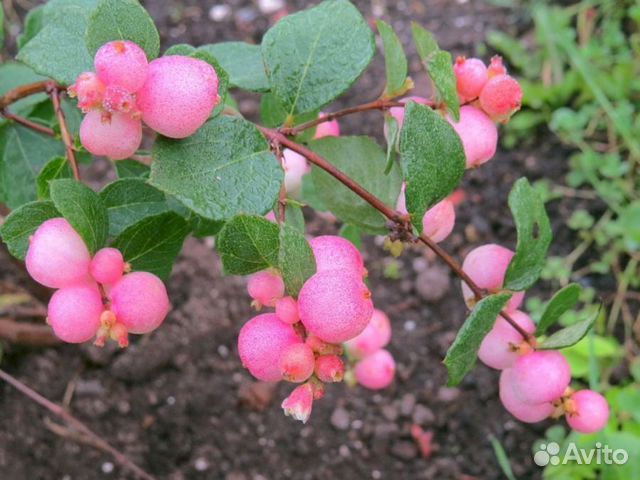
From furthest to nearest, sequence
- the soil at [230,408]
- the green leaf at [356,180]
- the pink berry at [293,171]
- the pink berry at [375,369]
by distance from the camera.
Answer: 1. the soil at [230,408]
2. the pink berry at [375,369]
3. the pink berry at [293,171]
4. the green leaf at [356,180]

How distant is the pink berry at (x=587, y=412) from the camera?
27.8 inches

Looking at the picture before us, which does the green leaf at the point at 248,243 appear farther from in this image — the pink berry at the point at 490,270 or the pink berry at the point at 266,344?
the pink berry at the point at 490,270

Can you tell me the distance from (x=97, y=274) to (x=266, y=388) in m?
0.89

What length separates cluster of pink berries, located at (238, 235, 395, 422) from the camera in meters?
0.52

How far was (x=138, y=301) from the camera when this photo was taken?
0.57 metres

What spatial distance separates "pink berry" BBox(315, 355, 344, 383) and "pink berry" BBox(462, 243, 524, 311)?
23 cm

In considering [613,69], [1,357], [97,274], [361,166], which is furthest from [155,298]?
[613,69]

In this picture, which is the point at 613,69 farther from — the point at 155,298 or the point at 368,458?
the point at 155,298

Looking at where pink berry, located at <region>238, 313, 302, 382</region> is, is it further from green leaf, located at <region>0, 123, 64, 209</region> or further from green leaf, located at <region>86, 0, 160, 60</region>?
green leaf, located at <region>0, 123, 64, 209</region>

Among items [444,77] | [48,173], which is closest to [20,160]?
[48,173]

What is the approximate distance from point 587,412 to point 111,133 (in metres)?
0.47

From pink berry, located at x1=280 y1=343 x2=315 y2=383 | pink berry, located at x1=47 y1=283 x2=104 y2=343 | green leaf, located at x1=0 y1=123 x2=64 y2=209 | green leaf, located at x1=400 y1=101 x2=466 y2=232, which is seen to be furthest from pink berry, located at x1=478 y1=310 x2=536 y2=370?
green leaf, located at x1=0 y1=123 x2=64 y2=209

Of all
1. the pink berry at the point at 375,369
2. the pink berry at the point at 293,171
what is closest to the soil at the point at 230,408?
the pink berry at the point at 375,369

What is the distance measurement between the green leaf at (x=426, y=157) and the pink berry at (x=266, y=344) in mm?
161
